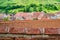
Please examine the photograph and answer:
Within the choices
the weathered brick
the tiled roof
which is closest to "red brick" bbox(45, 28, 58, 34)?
the tiled roof

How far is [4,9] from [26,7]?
0.30 metres

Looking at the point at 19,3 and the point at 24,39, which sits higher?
the point at 19,3

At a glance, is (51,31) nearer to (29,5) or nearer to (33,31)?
(33,31)

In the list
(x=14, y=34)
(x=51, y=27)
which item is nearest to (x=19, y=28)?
(x=14, y=34)

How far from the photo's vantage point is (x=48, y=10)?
197 cm

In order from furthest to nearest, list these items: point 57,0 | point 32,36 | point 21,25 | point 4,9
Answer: point 57,0
point 4,9
point 21,25
point 32,36

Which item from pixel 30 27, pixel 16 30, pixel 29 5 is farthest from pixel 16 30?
pixel 29 5

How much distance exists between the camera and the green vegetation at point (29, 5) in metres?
1.93

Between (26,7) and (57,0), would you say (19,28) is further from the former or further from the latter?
(57,0)

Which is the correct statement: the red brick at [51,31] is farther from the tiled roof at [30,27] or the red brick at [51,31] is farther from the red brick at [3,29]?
the red brick at [3,29]

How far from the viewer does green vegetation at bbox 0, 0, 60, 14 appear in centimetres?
193

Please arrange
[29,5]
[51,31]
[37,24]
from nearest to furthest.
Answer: [51,31]
[37,24]
[29,5]

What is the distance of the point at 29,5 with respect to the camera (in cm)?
203

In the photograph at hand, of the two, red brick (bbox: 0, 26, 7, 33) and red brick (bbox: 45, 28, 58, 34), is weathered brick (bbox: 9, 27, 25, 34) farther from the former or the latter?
red brick (bbox: 45, 28, 58, 34)
